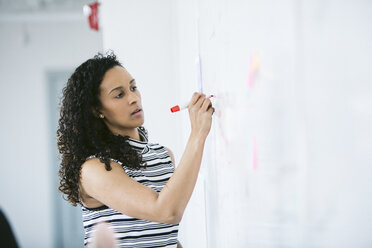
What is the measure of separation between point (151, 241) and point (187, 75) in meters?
0.74

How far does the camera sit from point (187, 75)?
140 cm

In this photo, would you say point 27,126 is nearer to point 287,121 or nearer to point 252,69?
point 252,69

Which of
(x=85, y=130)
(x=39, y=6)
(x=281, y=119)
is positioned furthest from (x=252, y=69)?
(x=39, y=6)

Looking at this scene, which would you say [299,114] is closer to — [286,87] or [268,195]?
[286,87]

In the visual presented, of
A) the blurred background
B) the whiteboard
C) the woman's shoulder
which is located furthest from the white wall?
the whiteboard

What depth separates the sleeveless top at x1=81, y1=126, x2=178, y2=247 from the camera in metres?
0.87

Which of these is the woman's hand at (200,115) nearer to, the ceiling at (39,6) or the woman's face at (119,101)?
the woman's face at (119,101)

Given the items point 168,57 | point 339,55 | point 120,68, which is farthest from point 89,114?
point 168,57

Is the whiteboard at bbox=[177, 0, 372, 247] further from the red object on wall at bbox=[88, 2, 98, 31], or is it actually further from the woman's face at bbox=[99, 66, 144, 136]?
the red object on wall at bbox=[88, 2, 98, 31]

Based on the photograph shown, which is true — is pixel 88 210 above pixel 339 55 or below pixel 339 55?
below

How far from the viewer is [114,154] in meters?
0.85

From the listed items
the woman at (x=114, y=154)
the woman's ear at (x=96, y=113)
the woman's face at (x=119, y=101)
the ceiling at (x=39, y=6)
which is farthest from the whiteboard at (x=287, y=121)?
the ceiling at (x=39, y=6)

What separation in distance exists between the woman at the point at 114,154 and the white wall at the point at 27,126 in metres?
2.41

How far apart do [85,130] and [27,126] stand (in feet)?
8.44
